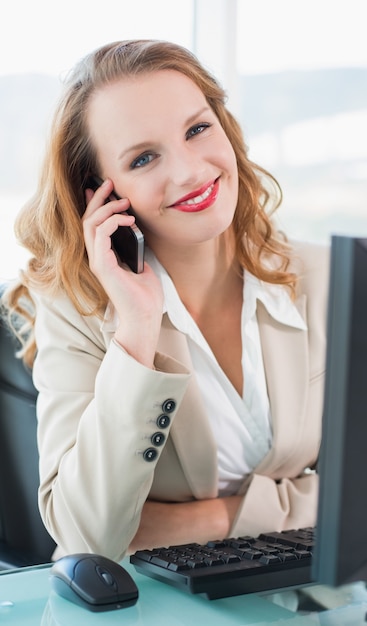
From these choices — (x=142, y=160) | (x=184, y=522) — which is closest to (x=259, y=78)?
(x=142, y=160)

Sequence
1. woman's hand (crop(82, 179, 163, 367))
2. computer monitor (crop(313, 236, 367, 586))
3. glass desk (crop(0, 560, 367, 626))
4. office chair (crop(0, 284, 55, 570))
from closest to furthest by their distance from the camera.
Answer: computer monitor (crop(313, 236, 367, 586)) → glass desk (crop(0, 560, 367, 626)) → woman's hand (crop(82, 179, 163, 367)) → office chair (crop(0, 284, 55, 570))

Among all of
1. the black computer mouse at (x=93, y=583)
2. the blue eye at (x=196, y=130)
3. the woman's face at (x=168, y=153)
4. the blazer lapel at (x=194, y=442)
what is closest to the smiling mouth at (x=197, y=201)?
the woman's face at (x=168, y=153)

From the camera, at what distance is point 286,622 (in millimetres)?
1060

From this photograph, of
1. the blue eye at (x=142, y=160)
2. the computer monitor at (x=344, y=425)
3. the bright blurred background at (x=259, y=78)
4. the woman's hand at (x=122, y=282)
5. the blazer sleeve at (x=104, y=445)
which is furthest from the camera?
the bright blurred background at (x=259, y=78)

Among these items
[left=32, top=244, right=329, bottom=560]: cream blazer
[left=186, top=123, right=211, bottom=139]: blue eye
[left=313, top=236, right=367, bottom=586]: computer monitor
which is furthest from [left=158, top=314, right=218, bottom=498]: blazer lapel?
[left=313, top=236, right=367, bottom=586]: computer monitor

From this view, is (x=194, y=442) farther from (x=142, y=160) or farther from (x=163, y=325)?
(x=142, y=160)

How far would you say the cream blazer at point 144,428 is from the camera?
1.45m

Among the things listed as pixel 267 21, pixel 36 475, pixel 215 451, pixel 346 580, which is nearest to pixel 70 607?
pixel 346 580

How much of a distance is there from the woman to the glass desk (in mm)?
313

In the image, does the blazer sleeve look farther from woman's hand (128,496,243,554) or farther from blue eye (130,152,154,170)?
blue eye (130,152,154,170)

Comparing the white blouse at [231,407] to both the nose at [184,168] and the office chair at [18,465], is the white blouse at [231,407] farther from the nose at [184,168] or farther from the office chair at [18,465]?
the office chair at [18,465]

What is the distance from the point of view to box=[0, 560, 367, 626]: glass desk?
3.51ft

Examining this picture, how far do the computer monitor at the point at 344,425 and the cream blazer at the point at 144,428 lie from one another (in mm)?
620

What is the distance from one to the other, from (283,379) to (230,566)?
24.0 inches
